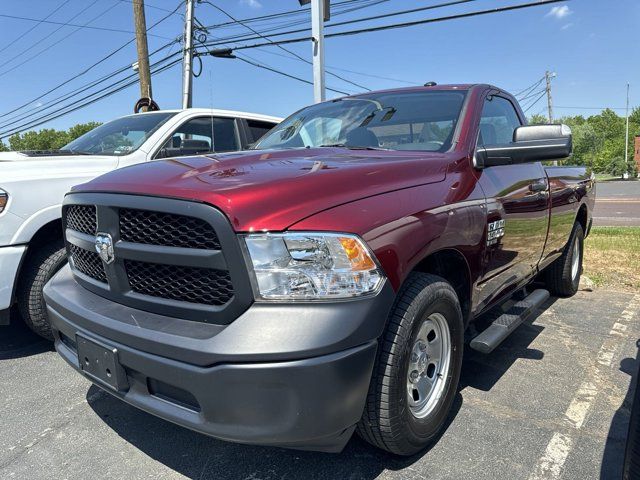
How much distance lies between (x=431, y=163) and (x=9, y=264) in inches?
110

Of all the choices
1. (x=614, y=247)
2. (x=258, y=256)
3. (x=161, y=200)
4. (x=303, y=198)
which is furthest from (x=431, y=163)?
(x=614, y=247)

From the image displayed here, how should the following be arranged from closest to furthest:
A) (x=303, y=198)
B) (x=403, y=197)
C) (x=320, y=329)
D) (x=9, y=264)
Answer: (x=320, y=329) < (x=303, y=198) < (x=403, y=197) < (x=9, y=264)

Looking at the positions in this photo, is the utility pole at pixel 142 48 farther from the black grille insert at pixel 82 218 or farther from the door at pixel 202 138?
the black grille insert at pixel 82 218

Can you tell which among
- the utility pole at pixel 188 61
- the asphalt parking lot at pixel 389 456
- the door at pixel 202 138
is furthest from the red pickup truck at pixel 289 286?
the utility pole at pixel 188 61

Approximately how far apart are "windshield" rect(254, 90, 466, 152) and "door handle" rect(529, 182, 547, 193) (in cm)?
85

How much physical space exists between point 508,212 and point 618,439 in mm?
1369

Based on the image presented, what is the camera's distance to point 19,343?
4.05 metres

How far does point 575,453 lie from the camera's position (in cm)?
246

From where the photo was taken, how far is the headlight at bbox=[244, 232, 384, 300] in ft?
5.94

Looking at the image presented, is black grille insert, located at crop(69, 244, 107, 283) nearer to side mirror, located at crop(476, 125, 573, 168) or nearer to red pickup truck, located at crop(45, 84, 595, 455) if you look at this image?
red pickup truck, located at crop(45, 84, 595, 455)

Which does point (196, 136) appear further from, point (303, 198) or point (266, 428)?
point (266, 428)

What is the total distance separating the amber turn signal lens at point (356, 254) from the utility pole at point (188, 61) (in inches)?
479

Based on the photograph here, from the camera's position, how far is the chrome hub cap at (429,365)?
2.35 metres

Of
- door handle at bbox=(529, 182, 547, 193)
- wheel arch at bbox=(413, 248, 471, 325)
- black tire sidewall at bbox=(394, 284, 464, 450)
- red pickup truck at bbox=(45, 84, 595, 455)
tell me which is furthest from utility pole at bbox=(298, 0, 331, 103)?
black tire sidewall at bbox=(394, 284, 464, 450)
